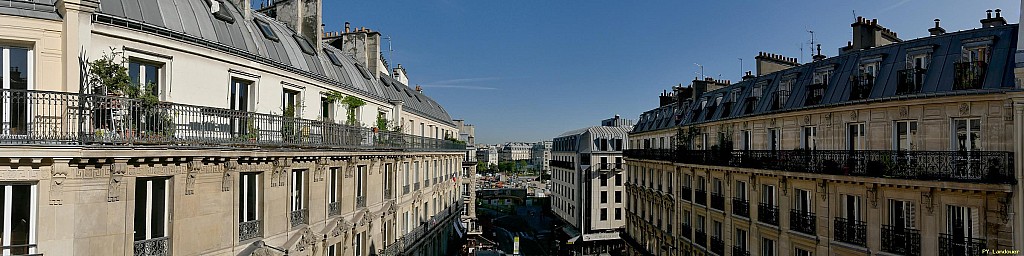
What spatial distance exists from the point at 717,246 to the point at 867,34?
1090 cm

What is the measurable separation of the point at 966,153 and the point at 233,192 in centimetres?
1743

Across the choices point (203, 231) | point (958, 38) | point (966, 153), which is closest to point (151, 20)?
point (203, 231)

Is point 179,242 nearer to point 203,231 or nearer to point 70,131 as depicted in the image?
point 203,231

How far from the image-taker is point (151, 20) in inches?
435

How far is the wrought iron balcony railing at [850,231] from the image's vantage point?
16.5 m

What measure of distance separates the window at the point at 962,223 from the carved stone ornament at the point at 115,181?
Result: 18415 millimetres

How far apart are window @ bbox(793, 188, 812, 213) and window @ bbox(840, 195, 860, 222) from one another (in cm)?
142

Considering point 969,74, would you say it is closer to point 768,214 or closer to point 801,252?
point 801,252

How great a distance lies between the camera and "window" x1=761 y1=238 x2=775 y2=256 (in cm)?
2108

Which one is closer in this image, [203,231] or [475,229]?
[203,231]

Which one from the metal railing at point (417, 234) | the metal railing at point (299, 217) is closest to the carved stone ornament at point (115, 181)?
the metal railing at point (299, 217)

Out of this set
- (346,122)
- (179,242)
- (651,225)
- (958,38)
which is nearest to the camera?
(179,242)

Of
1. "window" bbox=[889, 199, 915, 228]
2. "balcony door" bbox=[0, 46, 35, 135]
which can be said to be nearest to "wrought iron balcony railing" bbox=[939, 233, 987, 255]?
"window" bbox=[889, 199, 915, 228]

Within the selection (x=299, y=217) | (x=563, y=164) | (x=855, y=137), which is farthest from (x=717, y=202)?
(x=563, y=164)
